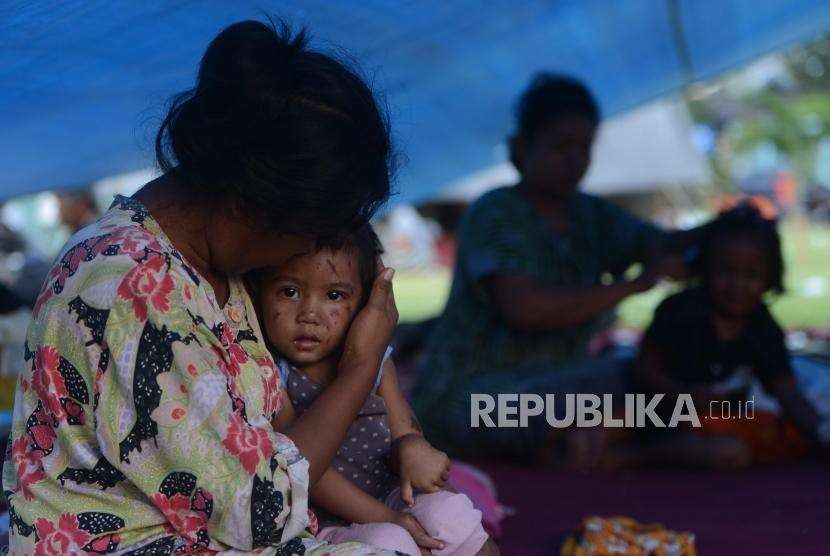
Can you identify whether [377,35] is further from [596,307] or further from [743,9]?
[743,9]

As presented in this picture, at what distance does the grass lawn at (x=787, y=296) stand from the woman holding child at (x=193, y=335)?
332cm

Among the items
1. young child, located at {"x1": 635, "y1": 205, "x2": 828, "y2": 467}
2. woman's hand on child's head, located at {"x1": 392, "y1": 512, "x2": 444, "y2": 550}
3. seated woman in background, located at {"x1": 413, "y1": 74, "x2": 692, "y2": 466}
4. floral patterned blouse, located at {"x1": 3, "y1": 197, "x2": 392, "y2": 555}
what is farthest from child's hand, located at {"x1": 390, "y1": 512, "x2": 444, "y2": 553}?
young child, located at {"x1": 635, "y1": 205, "x2": 828, "y2": 467}

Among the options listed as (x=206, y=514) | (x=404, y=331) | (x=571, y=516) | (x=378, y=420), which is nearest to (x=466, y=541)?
(x=378, y=420)

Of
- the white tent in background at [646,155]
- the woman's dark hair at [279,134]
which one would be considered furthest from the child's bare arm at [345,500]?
the white tent in background at [646,155]

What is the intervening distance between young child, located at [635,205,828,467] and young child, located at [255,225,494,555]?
1.68m

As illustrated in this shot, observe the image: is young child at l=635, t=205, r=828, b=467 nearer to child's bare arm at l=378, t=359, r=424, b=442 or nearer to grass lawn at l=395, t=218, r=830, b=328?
grass lawn at l=395, t=218, r=830, b=328

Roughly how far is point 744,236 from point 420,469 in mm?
1992

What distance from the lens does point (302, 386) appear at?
6.52ft

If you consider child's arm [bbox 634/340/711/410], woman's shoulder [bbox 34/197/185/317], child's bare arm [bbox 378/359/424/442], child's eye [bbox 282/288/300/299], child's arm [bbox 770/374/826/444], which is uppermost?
woman's shoulder [bbox 34/197/185/317]

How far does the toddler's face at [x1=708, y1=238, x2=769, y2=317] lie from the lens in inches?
137

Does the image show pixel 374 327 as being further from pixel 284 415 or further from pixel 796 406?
pixel 796 406

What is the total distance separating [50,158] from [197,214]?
2151mm

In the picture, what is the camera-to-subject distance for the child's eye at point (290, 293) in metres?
1.95

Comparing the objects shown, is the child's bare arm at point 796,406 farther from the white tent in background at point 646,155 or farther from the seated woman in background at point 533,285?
the white tent in background at point 646,155
